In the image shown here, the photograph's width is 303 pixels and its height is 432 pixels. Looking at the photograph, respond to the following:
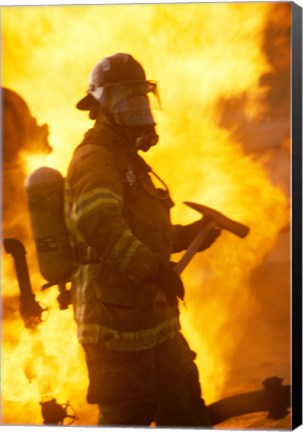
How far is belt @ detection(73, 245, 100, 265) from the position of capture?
714 centimetres

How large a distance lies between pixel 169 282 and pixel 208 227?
0.39 m

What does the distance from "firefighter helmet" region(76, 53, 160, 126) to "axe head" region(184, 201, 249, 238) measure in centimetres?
54

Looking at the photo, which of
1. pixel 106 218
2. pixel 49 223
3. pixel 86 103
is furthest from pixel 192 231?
pixel 86 103

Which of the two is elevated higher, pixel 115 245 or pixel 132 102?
pixel 132 102

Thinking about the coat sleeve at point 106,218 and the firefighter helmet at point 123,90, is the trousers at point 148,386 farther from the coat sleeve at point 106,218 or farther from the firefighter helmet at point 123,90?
the firefighter helmet at point 123,90

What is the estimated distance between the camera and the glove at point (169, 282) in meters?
7.13

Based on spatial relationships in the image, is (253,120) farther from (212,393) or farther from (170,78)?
(212,393)

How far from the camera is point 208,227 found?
23.9ft

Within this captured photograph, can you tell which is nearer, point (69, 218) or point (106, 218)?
point (106, 218)

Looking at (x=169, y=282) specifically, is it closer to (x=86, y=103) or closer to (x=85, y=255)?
(x=85, y=255)

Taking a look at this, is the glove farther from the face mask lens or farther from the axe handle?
the face mask lens

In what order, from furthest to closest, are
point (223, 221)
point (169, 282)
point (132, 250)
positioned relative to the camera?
point (223, 221), point (169, 282), point (132, 250)

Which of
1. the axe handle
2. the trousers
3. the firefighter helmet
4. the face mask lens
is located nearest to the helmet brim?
the firefighter helmet

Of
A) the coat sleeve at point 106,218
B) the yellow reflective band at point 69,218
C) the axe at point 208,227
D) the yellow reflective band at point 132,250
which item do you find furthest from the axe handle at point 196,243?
the yellow reflective band at point 69,218
